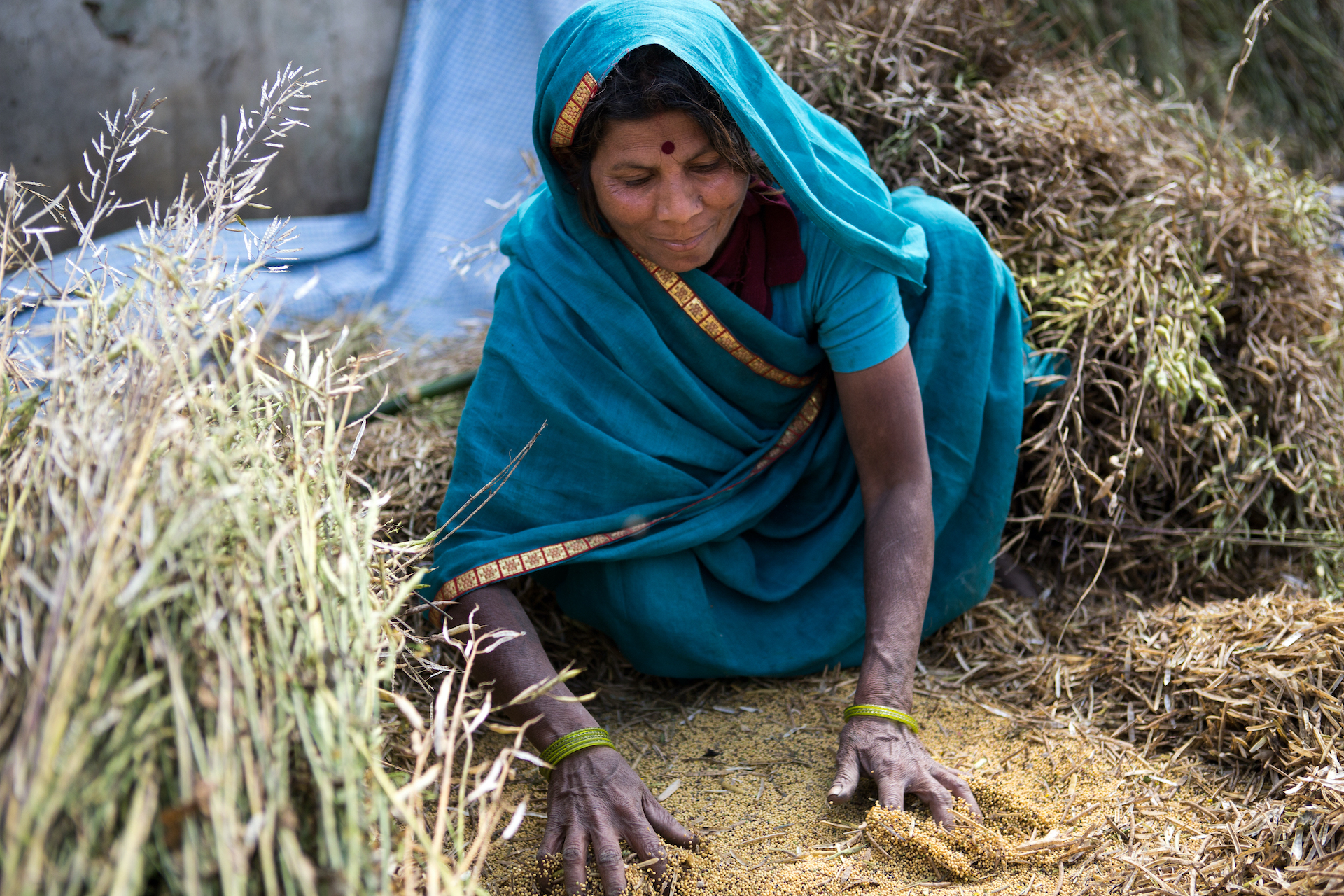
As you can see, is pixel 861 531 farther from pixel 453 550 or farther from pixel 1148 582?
pixel 453 550

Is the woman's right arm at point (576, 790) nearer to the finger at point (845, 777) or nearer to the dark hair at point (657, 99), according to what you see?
the finger at point (845, 777)

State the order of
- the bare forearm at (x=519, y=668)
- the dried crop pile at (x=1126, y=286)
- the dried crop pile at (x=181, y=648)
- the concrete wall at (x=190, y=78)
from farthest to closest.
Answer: the concrete wall at (x=190, y=78) < the dried crop pile at (x=1126, y=286) < the bare forearm at (x=519, y=668) < the dried crop pile at (x=181, y=648)

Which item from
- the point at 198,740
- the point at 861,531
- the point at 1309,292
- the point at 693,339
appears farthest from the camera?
the point at 1309,292

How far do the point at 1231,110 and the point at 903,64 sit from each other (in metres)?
2.40

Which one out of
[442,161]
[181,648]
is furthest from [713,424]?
[442,161]

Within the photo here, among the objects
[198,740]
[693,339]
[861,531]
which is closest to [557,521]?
[693,339]

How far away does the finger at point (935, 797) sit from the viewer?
1.65 m

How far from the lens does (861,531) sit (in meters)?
2.30

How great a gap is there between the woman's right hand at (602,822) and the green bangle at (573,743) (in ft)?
0.04

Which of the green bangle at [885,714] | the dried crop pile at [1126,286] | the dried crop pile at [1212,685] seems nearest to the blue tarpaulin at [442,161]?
the dried crop pile at [1126,286]

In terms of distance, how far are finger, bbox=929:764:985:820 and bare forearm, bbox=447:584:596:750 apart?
1.98 feet

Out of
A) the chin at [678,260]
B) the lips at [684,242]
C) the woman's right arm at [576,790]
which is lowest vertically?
the woman's right arm at [576,790]

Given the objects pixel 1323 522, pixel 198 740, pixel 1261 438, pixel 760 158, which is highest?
pixel 760 158

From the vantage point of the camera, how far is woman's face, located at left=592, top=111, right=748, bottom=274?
1.70 m
